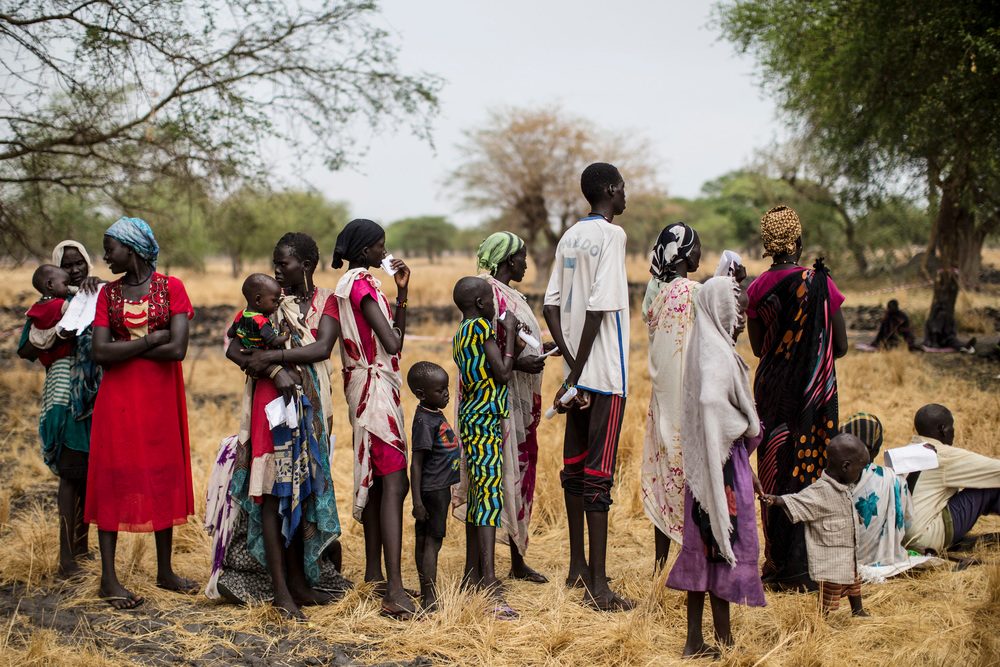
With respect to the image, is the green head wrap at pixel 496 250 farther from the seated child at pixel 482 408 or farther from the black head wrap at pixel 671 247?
the black head wrap at pixel 671 247

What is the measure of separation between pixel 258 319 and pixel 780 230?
2677mm

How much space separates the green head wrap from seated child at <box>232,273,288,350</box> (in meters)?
1.08

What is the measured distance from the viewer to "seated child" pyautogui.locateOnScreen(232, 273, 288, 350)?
3.59m

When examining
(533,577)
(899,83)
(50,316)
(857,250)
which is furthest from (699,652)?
(857,250)

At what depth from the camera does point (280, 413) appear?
3.60 meters

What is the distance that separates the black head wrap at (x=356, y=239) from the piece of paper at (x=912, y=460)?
3163 millimetres

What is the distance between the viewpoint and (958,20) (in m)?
7.90

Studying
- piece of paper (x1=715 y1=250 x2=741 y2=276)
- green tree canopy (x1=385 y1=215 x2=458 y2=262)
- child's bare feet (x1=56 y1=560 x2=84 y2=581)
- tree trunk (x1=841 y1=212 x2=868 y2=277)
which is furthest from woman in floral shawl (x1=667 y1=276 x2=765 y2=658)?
green tree canopy (x1=385 y1=215 x2=458 y2=262)

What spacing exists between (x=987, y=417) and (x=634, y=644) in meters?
5.23

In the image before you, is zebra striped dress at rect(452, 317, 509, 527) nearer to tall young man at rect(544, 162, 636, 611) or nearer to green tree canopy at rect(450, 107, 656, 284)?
tall young man at rect(544, 162, 636, 611)

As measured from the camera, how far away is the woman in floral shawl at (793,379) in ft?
12.8

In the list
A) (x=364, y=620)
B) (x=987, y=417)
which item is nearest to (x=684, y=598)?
(x=364, y=620)

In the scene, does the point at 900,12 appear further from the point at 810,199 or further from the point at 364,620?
the point at 810,199

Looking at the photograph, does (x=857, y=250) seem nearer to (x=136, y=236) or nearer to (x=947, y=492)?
(x=947, y=492)
